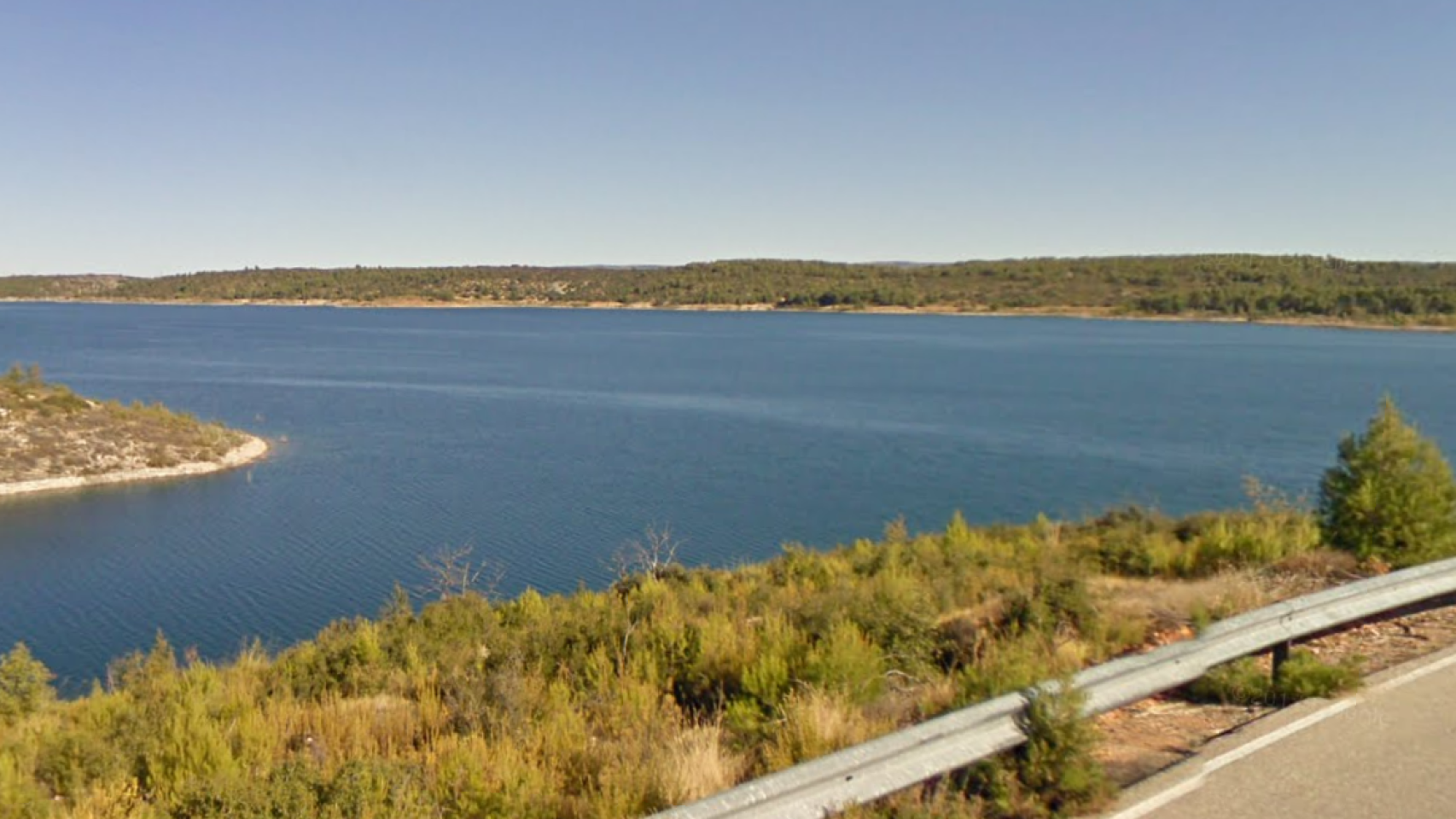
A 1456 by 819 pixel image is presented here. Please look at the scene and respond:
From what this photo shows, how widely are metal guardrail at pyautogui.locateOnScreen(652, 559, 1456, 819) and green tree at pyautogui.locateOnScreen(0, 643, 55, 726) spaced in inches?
325

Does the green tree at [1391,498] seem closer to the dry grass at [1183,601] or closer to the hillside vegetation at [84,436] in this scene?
the dry grass at [1183,601]

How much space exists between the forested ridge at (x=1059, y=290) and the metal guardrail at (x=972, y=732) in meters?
118

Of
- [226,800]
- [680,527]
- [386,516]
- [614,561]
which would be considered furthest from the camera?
[386,516]

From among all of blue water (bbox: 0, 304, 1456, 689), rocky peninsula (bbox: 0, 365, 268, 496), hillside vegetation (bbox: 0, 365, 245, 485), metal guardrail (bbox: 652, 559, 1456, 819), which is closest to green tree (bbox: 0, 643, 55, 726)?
metal guardrail (bbox: 652, 559, 1456, 819)

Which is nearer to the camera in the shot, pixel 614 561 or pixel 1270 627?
pixel 1270 627

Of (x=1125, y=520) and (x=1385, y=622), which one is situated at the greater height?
(x=1385, y=622)

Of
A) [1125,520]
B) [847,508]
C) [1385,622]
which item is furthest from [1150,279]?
[1385,622]

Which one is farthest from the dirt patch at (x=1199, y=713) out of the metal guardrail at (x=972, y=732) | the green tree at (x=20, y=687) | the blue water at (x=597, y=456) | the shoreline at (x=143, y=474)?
the shoreline at (x=143, y=474)

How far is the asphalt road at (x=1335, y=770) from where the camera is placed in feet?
15.2

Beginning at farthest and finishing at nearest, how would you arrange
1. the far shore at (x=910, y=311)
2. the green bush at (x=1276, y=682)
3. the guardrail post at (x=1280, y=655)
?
1. the far shore at (x=910, y=311)
2. the guardrail post at (x=1280, y=655)
3. the green bush at (x=1276, y=682)

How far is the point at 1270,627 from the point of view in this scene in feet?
20.5

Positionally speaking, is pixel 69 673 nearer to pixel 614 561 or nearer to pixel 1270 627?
pixel 614 561

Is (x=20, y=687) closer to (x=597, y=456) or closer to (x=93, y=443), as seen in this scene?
(x=597, y=456)

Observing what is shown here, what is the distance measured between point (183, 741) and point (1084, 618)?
228 inches
